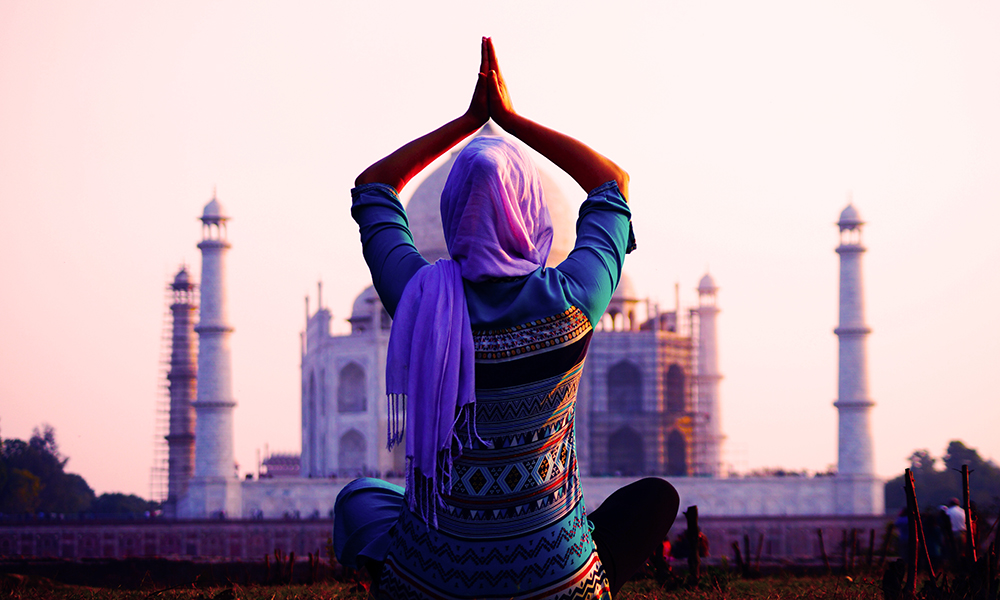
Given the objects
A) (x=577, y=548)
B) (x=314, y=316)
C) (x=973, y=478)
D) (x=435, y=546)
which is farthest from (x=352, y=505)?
(x=973, y=478)

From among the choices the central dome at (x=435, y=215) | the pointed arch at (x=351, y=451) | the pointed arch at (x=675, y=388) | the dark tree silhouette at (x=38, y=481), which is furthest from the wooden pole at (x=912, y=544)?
the dark tree silhouette at (x=38, y=481)

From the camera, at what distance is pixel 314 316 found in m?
30.4

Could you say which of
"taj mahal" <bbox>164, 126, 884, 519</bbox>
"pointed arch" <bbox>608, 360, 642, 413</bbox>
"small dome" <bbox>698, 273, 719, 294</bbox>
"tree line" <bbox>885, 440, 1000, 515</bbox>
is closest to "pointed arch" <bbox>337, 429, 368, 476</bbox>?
"taj mahal" <bbox>164, 126, 884, 519</bbox>

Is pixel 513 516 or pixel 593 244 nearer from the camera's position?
pixel 513 516

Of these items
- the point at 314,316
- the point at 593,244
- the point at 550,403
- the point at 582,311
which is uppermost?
the point at 314,316

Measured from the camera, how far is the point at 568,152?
7.14 ft

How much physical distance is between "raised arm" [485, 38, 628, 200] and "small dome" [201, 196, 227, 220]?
25.2 m

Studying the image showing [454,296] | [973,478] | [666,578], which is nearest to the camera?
[454,296]

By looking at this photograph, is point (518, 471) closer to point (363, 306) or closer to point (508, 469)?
point (508, 469)

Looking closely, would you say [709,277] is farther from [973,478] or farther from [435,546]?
[435,546]

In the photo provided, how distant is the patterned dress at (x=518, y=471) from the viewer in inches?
74.8

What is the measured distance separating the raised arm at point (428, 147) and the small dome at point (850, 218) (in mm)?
25840

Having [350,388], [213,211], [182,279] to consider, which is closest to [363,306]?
[350,388]

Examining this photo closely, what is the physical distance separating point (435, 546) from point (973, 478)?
43.0 metres
